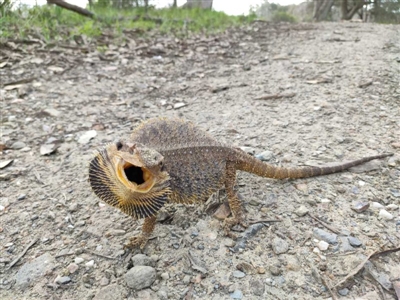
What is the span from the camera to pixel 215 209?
2.91m

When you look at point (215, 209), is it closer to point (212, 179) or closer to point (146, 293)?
point (212, 179)

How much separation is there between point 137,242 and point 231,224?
2.26ft

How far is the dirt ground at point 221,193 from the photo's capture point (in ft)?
7.45

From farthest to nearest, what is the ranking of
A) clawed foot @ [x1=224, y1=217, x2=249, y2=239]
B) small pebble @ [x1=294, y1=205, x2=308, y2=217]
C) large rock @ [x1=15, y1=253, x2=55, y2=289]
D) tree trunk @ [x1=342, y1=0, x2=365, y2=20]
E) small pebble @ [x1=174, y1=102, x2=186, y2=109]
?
tree trunk @ [x1=342, y1=0, x2=365, y2=20] < small pebble @ [x1=174, y1=102, x2=186, y2=109] < small pebble @ [x1=294, y1=205, x2=308, y2=217] < clawed foot @ [x1=224, y1=217, x2=249, y2=239] < large rock @ [x1=15, y1=253, x2=55, y2=289]

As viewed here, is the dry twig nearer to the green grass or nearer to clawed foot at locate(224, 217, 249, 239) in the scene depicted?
clawed foot at locate(224, 217, 249, 239)

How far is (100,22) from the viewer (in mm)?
8500

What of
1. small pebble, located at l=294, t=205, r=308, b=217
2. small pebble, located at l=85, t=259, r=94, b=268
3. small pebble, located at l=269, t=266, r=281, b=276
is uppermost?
small pebble, located at l=294, t=205, r=308, b=217

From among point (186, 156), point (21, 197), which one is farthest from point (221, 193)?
point (21, 197)

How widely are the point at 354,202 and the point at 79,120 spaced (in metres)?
3.40

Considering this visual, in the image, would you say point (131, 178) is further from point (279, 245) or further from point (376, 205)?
point (376, 205)

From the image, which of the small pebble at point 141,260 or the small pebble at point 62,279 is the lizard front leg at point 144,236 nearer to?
the small pebble at point 141,260

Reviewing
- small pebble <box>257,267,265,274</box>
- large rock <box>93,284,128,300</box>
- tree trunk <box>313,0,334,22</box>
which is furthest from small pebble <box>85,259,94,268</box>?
tree trunk <box>313,0,334,22</box>

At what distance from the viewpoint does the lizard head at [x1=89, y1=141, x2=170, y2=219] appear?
1915 millimetres

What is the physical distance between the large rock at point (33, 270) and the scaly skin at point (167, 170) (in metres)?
0.55
